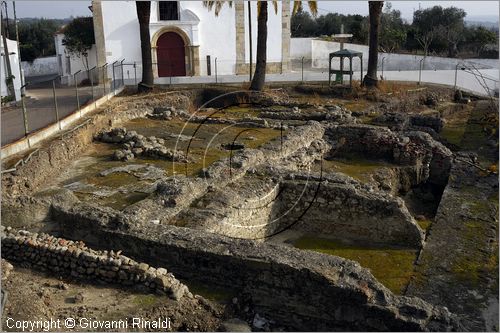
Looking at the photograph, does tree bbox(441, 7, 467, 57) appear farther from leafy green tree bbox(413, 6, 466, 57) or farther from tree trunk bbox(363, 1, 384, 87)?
tree trunk bbox(363, 1, 384, 87)

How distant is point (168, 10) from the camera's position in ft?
109

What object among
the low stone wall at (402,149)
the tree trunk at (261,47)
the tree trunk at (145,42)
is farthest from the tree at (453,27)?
the low stone wall at (402,149)

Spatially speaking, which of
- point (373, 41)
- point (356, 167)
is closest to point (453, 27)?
point (373, 41)

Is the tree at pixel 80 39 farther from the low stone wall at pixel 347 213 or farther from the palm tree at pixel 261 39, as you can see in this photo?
the low stone wall at pixel 347 213

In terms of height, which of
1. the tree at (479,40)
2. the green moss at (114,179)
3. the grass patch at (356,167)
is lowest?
the grass patch at (356,167)

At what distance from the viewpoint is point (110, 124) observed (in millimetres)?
20312

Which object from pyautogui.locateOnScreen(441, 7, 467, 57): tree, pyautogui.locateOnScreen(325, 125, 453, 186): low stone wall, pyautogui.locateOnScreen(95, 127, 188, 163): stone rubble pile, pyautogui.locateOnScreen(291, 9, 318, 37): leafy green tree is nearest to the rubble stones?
pyautogui.locateOnScreen(95, 127, 188, 163): stone rubble pile

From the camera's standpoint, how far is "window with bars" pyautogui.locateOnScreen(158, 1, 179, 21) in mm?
33125

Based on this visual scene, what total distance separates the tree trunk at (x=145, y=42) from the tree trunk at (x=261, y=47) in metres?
5.19

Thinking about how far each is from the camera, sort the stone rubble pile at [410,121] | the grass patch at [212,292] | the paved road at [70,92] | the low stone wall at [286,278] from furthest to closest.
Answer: the stone rubble pile at [410,121]
the paved road at [70,92]
the grass patch at [212,292]
the low stone wall at [286,278]

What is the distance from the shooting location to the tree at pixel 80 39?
33094 millimetres

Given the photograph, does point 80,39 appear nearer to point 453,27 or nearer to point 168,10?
point 168,10

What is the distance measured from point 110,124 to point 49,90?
13.8ft

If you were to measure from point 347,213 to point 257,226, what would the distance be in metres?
2.04
